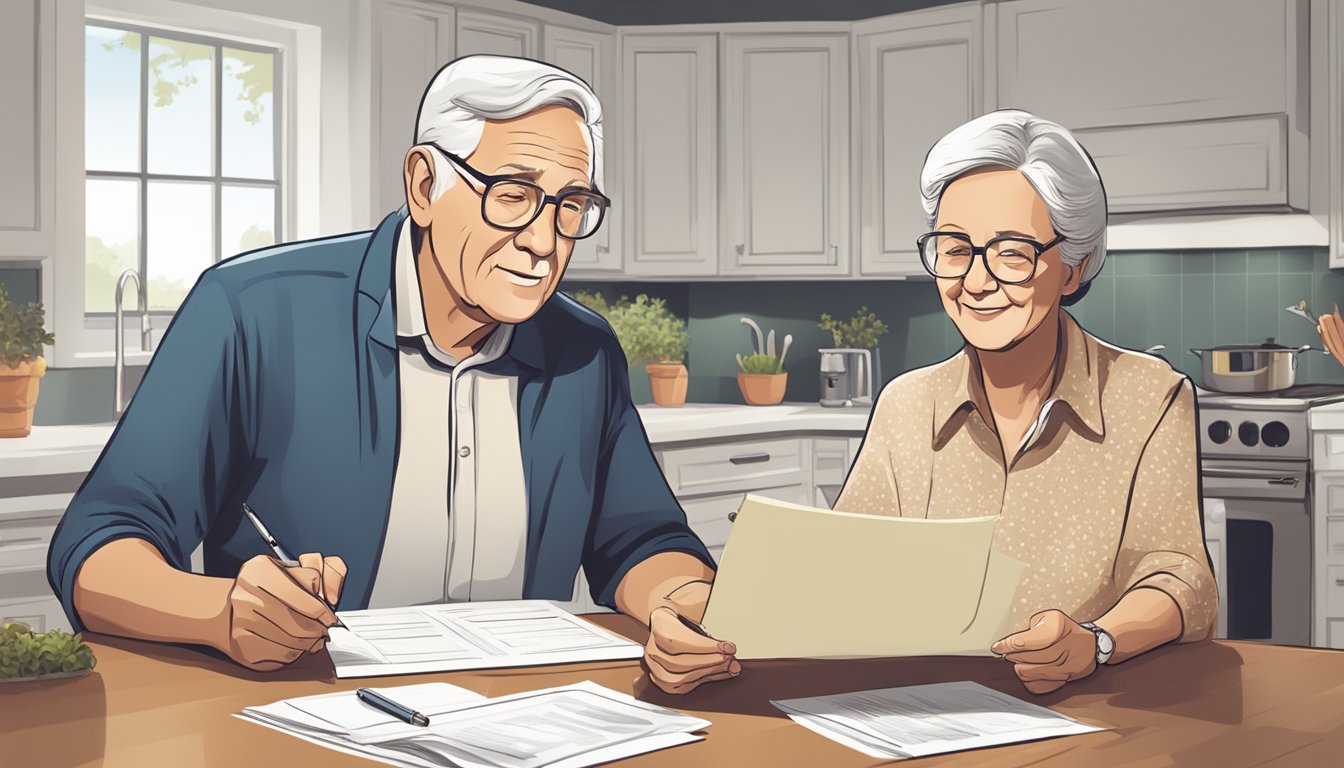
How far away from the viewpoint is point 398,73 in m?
3.81

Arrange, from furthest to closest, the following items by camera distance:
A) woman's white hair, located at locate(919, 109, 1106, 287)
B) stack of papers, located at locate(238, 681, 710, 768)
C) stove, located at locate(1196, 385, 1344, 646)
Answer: stove, located at locate(1196, 385, 1344, 646) < woman's white hair, located at locate(919, 109, 1106, 287) < stack of papers, located at locate(238, 681, 710, 768)

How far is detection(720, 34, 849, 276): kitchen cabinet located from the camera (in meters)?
4.32

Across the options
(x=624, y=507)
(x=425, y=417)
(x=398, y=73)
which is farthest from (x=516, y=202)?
(x=398, y=73)

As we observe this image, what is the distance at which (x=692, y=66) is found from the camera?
4371mm

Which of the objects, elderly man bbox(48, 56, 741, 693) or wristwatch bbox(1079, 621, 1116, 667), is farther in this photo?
elderly man bbox(48, 56, 741, 693)

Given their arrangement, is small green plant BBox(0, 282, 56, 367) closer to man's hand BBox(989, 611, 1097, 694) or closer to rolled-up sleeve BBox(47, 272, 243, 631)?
rolled-up sleeve BBox(47, 272, 243, 631)

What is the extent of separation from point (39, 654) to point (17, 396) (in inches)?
80.9

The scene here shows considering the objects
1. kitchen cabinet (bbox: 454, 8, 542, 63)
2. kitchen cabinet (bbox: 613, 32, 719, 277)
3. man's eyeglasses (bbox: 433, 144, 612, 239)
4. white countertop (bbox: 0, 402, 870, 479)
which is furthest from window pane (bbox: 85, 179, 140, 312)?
man's eyeglasses (bbox: 433, 144, 612, 239)

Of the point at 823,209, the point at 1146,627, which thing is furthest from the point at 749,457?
the point at 1146,627

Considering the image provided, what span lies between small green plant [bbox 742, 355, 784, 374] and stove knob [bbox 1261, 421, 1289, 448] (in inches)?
64.2

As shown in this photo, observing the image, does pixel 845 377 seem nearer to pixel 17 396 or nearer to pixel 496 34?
pixel 496 34

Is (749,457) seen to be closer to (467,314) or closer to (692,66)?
(692,66)

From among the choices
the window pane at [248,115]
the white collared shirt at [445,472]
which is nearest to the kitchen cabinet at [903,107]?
the window pane at [248,115]

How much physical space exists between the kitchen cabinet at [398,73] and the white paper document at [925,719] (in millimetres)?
2851
